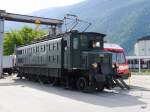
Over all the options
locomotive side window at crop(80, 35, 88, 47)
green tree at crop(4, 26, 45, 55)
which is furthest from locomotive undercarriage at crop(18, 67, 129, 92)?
green tree at crop(4, 26, 45, 55)

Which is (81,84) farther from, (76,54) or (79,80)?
(76,54)

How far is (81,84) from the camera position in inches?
734

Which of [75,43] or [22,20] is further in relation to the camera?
[22,20]

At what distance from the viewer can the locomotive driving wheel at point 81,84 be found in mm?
18078

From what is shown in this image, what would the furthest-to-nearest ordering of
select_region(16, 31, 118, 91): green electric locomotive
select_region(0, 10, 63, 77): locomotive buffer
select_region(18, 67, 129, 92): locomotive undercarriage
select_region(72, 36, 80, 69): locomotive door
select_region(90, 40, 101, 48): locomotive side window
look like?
select_region(0, 10, 63, 77): locomotive buffer < select_region(90, 40, 101, 48): locomotive side window < select_region(72, 36, 80, 69): locomotive door < select_region(16, 31, 118, 91): green electric locomotive < select_region(18, 67, 129, 92): locomotive undercarriage

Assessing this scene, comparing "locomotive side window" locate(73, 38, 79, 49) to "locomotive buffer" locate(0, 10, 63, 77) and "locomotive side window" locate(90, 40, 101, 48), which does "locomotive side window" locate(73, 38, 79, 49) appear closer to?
"locomotive side window" locate(90, 40, 101, 48)

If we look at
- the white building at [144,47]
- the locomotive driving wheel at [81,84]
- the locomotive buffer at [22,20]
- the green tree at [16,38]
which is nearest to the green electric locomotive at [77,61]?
the locomotive driving wheel at [81,84]

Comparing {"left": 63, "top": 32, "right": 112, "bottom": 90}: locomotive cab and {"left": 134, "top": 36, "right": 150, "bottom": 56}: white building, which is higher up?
{"left": 134, "top": 36, "right": 150, "bottom": 56}: white building

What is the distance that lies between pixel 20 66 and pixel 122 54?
36.2ft

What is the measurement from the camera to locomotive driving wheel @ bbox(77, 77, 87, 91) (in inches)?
712

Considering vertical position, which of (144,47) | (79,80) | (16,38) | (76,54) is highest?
(144,47)

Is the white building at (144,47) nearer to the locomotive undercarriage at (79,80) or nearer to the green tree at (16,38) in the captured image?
the green tree at (16,38)

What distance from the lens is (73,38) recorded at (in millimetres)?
19281

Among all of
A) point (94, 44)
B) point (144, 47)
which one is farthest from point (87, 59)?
point (144, 47)
